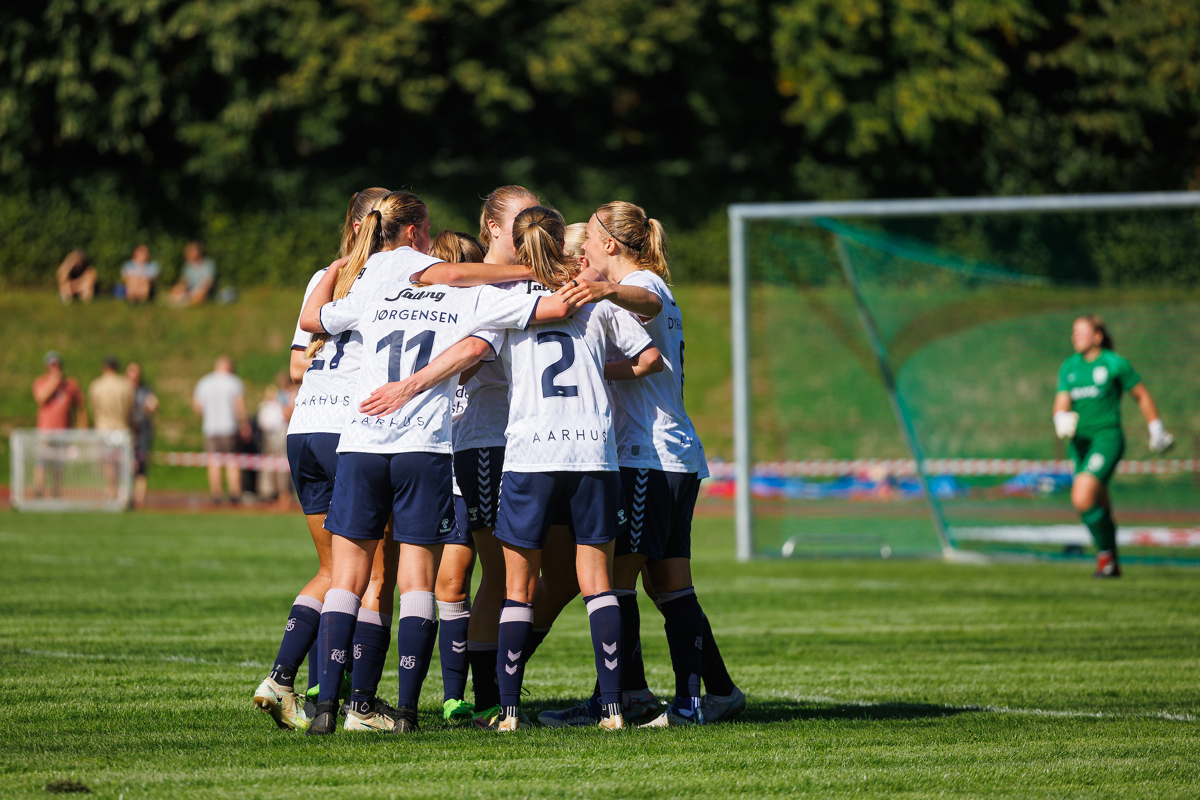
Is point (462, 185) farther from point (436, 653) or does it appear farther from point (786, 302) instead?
point (436, 653)

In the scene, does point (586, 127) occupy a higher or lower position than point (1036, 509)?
higher

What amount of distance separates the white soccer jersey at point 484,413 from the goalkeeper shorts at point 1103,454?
7624mm

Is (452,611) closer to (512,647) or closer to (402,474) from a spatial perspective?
(512,647)

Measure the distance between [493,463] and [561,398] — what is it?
0.56 meters

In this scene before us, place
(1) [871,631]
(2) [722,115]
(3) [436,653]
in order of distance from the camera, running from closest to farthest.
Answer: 1. (3) [436,653]
2. (1) [871,631]
3. (2) [722,115]

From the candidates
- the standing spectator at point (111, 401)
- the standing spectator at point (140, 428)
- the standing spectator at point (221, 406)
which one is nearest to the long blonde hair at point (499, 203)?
the standing spectator at point (221, 406)

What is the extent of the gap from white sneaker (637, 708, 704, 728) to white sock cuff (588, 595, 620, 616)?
0.52m

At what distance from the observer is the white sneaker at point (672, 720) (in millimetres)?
5352

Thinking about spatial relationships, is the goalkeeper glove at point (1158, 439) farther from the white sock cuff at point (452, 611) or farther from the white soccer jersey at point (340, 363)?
the white soccer jersey at point (340, 363)

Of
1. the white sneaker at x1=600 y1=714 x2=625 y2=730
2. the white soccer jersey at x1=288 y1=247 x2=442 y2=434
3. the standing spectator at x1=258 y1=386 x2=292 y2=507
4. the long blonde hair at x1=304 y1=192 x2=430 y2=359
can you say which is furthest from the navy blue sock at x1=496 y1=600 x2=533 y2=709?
the standing spectator at x1=258 y1=386 x2=292 y2=507

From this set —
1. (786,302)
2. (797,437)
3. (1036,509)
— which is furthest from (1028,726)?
(797,437)

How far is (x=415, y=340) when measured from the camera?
17.0 feet

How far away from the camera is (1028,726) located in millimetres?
5516

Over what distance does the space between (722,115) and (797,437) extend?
11.3 metres
